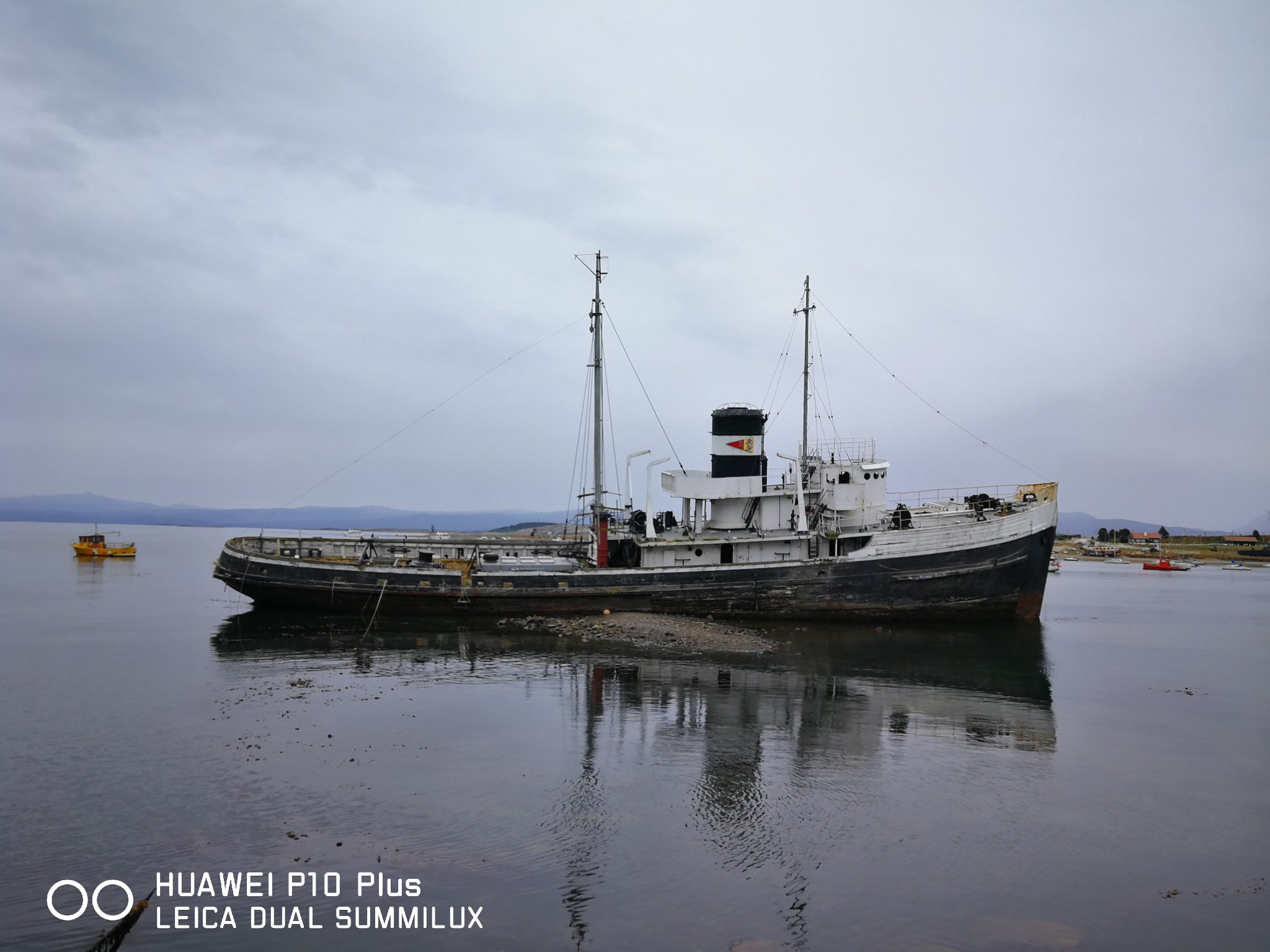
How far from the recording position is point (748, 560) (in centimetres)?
3388

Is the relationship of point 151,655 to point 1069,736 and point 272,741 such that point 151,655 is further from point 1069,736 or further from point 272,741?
point 1069,736

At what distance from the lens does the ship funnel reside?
34312 millimetres

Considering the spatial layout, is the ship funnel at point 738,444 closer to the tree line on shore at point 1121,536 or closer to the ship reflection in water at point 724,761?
the ship reflection in water at point 724,761

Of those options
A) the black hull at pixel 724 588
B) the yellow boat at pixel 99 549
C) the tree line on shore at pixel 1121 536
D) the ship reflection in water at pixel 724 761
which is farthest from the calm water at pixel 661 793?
the tree line on shore at pixel 1121 536

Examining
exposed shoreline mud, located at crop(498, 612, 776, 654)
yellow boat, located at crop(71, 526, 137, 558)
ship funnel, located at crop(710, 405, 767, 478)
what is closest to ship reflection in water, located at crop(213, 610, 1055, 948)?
exposed shoreline mud, located at crop(498, 612, 776, 654)

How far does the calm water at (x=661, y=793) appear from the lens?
9.58 m

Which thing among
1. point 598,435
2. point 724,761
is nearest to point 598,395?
point 598,435

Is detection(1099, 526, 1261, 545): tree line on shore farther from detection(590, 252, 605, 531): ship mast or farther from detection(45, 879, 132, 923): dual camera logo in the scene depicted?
detection(45, 879, 132, 923): dual camera logo

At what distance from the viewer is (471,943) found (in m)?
8.80

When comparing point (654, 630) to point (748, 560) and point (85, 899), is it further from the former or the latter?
point (85, 899)

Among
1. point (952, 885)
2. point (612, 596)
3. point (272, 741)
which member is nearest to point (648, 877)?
point (952, 885)

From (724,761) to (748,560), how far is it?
1887 cm

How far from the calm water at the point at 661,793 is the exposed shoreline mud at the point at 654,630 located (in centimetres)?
165

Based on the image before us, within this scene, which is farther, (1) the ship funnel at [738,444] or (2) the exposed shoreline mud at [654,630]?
(1) the ship funnel at [738,444]
